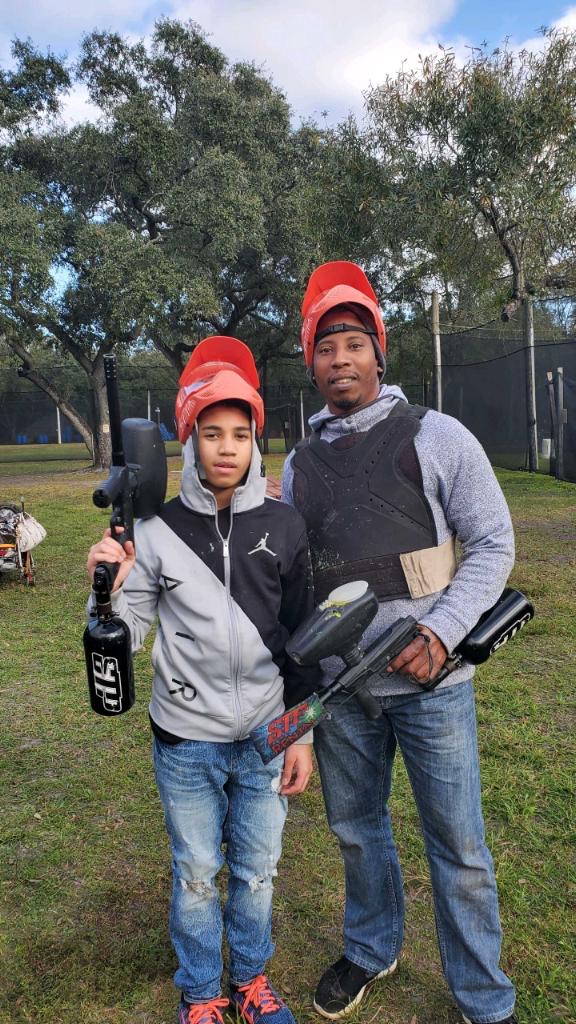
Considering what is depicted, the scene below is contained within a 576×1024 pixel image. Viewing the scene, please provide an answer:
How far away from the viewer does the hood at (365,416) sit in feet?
6.76

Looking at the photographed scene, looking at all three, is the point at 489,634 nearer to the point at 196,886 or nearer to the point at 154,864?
the point at 196,886

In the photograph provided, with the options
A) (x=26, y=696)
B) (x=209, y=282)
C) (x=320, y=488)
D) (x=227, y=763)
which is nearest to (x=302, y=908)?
(x=227, y=763)

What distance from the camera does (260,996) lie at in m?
2.12

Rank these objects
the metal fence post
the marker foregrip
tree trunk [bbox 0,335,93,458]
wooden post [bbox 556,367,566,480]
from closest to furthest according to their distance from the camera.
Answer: the marker foregrip < wooden post [bbox 556,367,566,480] < the metal fence post < tree trunk [bbox 0,335,93,458]

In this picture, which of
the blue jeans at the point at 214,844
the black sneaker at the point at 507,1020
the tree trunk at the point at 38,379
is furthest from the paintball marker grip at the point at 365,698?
the tree trunk at the point at 38,379

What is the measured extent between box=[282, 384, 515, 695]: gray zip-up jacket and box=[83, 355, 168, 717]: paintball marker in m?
0.59

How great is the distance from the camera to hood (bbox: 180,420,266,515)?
202 cm

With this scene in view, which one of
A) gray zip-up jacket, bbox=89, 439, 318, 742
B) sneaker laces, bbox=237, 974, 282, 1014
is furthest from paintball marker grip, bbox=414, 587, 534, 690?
sneaker laces, bbox=237, 974, 282, 1014

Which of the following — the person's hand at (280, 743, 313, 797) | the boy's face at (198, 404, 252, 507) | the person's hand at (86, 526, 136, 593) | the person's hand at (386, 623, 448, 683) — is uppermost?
the boy's face at (198, 404, 252, 507)

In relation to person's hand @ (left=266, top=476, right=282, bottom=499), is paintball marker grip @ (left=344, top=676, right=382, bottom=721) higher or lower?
lower

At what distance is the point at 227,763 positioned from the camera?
2.03 metres

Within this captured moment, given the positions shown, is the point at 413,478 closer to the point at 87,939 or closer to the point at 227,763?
the point at 227,763

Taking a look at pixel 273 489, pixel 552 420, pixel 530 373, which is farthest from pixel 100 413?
pixel 273 489

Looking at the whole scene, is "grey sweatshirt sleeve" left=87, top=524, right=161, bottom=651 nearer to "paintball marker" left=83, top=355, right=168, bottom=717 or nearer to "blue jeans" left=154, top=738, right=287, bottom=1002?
"paintball marker" left=83, top=355, right=168, bottom=717
